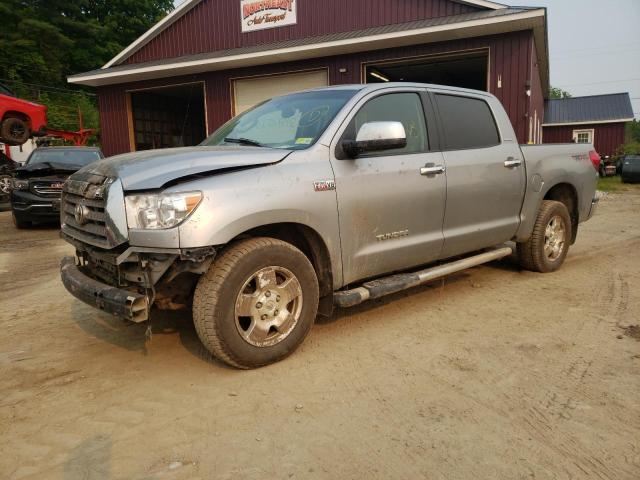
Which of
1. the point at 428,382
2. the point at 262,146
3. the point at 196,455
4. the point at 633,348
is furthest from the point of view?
the point at 262,146

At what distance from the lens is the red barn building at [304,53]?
12.7m

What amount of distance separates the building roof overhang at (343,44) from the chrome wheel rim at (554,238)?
7846 mm

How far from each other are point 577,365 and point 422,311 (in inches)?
54.2

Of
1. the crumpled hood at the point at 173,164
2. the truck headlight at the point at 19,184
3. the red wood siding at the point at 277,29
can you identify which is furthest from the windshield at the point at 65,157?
the crumpled hood at the point at 173,164

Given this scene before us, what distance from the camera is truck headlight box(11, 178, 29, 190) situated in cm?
981

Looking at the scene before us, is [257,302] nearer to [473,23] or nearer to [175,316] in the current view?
[175,316]

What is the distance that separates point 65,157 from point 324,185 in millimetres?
9321

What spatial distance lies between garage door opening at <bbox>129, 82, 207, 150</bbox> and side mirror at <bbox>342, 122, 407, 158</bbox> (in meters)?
14.7

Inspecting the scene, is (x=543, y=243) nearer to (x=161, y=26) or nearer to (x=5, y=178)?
(x=5, y=178)

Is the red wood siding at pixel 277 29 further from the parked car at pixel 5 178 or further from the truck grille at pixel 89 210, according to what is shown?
the truck grille at pixel 89 210

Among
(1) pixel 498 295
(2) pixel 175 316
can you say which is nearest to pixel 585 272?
(1) pixel 498 295

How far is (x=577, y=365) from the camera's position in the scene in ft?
10.6

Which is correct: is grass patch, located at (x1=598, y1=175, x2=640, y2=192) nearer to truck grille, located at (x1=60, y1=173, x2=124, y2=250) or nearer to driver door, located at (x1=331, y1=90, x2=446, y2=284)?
driver door, located at (x1=331, y1=90, x2=446, y2=284)

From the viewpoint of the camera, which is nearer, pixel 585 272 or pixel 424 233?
pixel 424 233
